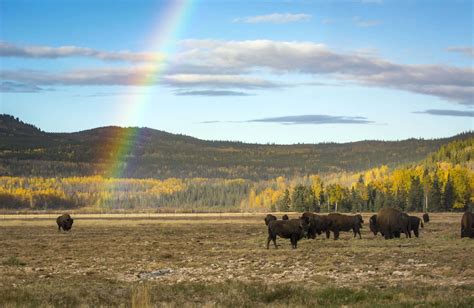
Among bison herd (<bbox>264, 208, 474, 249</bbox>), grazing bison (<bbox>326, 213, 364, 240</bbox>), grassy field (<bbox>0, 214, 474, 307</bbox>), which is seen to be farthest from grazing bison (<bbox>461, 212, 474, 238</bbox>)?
grazing bison (<bbox>326, 213, 364, 240</bbox>)

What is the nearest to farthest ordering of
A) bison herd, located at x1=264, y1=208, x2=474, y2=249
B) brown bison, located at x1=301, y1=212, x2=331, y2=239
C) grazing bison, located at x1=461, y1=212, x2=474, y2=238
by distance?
bison herd, located at x1=264, y1=208, x2=474, y2=249 < grazing bison, located at x1=461, y1=212, x2=474, y2=238 < brown bison, located at x1=301, y1=212, x2=331, y2=239

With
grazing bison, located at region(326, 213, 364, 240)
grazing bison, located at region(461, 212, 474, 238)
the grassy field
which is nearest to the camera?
the grassy field

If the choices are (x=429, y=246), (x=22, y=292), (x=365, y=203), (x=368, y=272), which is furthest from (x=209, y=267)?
(x=365, y=203)

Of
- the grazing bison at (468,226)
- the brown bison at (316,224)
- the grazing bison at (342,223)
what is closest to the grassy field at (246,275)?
the grazing bison at (468,226)

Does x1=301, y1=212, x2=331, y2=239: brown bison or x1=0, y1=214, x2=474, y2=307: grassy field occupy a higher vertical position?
x1=301, y1=212, x2=331, y2=239: brown bison

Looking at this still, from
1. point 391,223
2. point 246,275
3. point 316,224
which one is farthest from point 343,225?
point 246,275

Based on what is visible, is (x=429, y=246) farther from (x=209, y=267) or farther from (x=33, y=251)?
(x=33, y=251)

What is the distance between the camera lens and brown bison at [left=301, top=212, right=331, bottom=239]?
1805 inches

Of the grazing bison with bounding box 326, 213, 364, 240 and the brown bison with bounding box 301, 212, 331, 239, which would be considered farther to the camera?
the grazing bison with bounding box 326, 213, 364, 240

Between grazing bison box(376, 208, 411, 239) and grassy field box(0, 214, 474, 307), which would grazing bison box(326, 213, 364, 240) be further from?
grassy field box(0, 214, 474, 307)

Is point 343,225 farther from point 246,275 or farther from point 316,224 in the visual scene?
point 246,275

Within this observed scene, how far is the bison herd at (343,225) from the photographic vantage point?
38.5 meters

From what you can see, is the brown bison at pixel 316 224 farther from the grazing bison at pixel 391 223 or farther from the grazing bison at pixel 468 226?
the grazing bison at pixel 468 226

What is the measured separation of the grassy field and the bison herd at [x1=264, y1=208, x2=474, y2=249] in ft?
3.10
